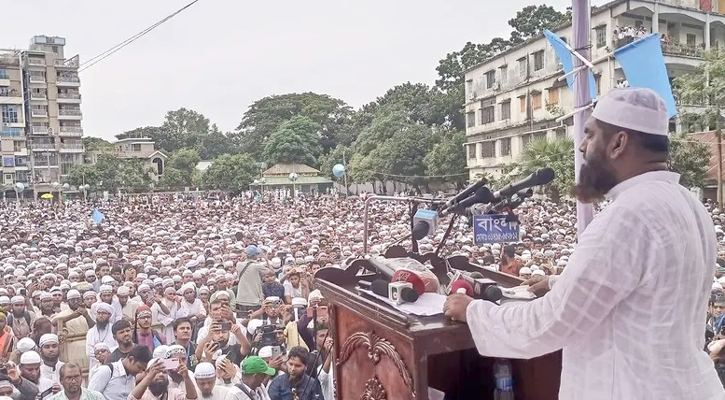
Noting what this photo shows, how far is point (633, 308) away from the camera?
1476 millimetres

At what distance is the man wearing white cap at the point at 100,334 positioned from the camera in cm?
591

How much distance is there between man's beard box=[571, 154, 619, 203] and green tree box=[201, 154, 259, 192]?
1540 inches

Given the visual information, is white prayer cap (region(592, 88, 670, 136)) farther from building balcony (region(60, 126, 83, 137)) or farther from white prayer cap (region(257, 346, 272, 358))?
building balcony (region(60, 126, 83, 137))

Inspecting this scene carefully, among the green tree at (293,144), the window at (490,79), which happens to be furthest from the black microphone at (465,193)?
the green tree at (293,144)

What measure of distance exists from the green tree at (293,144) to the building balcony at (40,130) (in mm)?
16396

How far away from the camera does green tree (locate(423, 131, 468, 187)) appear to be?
33156mm

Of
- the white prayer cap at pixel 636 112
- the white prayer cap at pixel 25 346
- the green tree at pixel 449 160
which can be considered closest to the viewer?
the white prayer cap at pixel 636 112

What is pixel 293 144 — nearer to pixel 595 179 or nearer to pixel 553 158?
pixel 553 158

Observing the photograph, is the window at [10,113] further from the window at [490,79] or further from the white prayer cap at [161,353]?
the white prayer cap at [161,353]

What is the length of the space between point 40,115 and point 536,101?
35.8 metres

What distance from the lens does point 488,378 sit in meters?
2.14

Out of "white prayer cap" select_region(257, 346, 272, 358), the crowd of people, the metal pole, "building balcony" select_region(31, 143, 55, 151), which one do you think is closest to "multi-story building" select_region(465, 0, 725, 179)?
the crowd of people

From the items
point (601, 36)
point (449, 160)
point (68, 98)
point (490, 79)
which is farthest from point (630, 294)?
point (68, 98)

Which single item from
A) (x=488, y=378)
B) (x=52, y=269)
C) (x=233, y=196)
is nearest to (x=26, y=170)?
(x=233, y=196)
